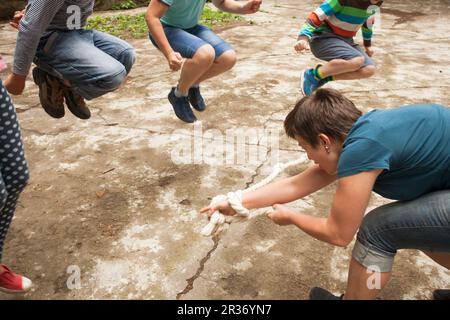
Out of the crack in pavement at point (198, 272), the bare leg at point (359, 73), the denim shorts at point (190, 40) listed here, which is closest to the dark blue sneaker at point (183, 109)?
the denim shorts at point (190, 40)

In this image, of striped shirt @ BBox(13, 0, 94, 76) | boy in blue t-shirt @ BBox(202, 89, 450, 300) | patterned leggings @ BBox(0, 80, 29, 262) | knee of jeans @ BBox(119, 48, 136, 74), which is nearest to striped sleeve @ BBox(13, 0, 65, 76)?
striped shirt @ BBox(13, 0, 94, 76)

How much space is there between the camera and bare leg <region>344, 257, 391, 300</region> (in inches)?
58.2

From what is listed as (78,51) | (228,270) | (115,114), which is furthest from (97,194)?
(115,114)

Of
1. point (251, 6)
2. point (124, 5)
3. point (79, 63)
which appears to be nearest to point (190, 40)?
point (251, 6)

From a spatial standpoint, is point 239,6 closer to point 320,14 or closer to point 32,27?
point 320,14

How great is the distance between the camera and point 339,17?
3.30 meters

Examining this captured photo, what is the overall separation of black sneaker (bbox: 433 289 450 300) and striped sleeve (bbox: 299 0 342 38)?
2089 mm

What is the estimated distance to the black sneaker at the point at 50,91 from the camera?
256 cm

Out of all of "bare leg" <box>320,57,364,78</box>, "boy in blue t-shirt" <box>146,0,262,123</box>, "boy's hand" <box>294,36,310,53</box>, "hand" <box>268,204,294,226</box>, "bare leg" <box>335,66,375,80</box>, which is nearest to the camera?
"hand" <box>268,204,294,226</box>

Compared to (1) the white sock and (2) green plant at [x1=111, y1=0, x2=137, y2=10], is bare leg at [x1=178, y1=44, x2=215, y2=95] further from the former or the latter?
(2) green plant at [x1=111, y1=0, x2=137, y2=10]

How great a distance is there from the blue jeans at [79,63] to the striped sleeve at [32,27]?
16cm

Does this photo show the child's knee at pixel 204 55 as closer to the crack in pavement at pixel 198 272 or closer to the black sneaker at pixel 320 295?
the crack in pavement at pixel 198 272

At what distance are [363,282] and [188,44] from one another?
186 centimetres

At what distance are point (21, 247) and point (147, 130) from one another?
4.47 ft
